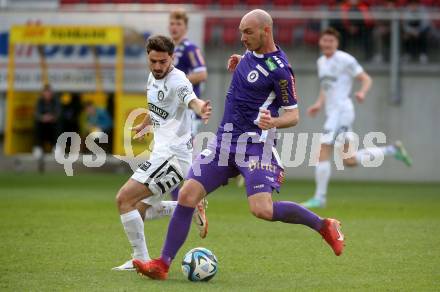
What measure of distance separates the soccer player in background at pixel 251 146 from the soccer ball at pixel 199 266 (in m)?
0.14

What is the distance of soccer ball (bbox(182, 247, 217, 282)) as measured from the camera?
784 cm

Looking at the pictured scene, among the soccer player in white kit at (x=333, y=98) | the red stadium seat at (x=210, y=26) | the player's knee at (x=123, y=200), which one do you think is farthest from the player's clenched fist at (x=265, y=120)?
the red stadium seat at (x=210, y=26)

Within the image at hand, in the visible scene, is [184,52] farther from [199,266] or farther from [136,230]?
[199,266]

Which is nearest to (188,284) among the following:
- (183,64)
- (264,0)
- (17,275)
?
(17,275)

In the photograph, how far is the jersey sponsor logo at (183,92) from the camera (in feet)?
26.7

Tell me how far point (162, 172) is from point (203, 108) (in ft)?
3.72

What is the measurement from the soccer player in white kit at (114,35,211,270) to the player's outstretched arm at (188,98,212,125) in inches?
4.0

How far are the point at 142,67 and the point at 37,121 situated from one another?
2786 mm

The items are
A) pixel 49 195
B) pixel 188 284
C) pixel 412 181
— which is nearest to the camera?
pixel 188 284

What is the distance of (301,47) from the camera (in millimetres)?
22688

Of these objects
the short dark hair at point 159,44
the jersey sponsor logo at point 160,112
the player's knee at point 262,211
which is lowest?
the player's knee at point 262,211

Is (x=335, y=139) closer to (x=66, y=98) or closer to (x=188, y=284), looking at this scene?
(x=188, y=284)

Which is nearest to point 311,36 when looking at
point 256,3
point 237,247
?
point 256,3

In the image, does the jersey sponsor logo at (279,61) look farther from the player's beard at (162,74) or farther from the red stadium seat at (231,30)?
the red stadium seat at (231,30)
